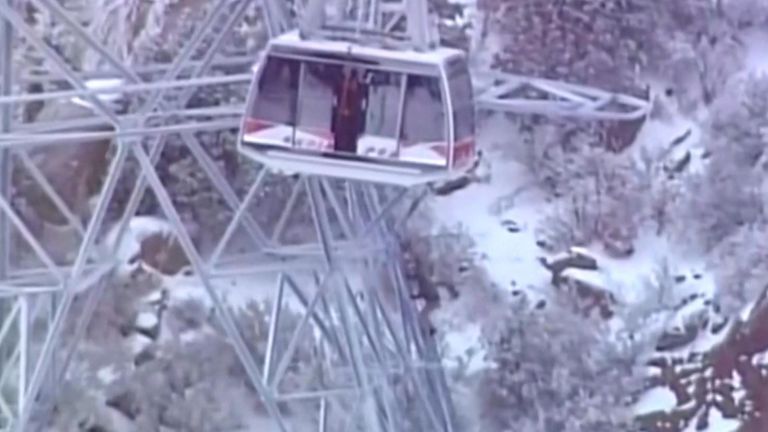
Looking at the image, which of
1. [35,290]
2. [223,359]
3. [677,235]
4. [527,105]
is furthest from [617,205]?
[35,290]

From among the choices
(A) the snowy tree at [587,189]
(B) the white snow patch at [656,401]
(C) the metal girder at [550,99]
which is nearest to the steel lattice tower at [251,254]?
(C) the metal girder at [550,99]

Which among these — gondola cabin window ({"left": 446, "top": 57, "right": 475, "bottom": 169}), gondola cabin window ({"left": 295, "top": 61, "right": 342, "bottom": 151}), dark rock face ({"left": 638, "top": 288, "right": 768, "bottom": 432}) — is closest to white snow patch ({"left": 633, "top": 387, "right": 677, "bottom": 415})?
dark rock face ({"left": 638, "top": 288, "right": 768, "bottom": 432})

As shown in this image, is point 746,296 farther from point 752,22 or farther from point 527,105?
point 527,105

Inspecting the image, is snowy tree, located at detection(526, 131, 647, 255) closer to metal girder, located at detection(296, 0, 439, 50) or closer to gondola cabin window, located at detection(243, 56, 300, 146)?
metal girder, located at detection(296, 0, 439, 50)

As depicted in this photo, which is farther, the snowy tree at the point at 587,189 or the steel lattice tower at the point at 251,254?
the snowy tree at the point at 587,189

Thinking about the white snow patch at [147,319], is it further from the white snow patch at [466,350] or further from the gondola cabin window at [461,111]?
the gondola cabin window at [461,111]
